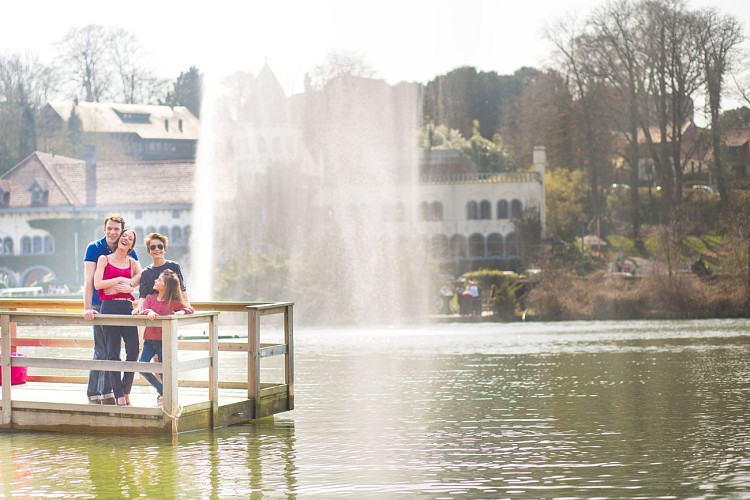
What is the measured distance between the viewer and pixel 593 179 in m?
83.2

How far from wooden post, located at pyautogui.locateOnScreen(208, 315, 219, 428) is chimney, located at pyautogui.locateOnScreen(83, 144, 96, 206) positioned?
249 feet

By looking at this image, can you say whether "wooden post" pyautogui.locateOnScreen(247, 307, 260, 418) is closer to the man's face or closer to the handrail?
the handrail

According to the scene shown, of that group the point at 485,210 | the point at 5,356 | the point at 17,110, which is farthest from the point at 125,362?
the point at 17,110

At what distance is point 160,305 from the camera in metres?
15.1

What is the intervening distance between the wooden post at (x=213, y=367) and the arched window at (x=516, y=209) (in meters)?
68.2

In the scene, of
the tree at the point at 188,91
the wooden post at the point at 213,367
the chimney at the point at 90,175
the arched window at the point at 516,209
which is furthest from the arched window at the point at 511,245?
the wooden post at the point at 213,367

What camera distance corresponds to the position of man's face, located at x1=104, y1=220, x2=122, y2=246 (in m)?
14.9

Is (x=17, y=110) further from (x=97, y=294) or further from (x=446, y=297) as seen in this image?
(x=97, y=294)

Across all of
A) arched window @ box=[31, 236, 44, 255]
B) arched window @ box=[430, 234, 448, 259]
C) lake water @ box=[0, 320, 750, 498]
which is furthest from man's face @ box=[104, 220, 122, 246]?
arched window @ box=[31, 236, 44, 255]

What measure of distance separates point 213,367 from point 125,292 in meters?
1.27

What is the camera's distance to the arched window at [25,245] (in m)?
88.8

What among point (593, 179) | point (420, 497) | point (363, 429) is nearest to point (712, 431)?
point (363, 429)

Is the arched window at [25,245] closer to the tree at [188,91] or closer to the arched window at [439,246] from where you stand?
the arched window at [439,246]

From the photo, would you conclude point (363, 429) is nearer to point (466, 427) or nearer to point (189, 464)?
point (466, 427)
